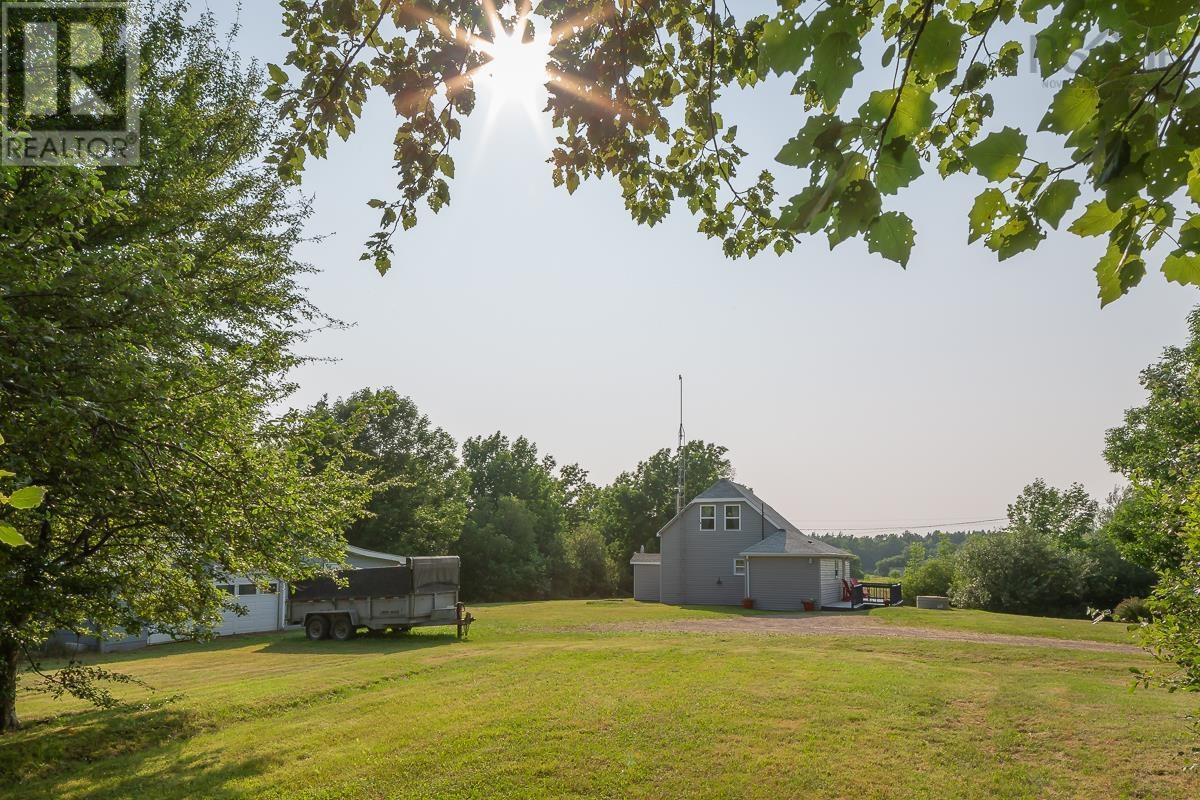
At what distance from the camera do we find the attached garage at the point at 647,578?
41031 millimetres

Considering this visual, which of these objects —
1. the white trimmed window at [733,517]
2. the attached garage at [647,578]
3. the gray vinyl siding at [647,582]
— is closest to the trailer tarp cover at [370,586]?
the white trimmed window at [733,517]

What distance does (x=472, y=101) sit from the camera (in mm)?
4031

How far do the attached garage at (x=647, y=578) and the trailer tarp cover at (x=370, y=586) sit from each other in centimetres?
2000

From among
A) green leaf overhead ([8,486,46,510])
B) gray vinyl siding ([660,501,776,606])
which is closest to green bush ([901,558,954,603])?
gray vinyl siding ([660,501,776,606])

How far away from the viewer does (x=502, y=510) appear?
166 feet

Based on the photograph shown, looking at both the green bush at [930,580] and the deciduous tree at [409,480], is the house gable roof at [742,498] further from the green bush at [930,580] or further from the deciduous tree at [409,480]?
the deciduous tree at [409,480]

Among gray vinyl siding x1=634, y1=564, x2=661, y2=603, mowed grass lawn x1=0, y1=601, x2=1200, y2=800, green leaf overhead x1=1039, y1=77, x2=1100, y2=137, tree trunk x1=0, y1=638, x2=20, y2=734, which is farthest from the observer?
gray vinyl siding x1=634, y1=564, x2=661, y2=603

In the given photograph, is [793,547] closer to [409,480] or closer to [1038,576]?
[1038,576]

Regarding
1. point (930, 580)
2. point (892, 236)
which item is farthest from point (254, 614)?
point (930, 580)

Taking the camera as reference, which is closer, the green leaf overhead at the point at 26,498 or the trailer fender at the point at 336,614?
the green leaf overhead at the point at 26,498

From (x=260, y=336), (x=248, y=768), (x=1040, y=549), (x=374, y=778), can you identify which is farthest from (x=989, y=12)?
(x=1040, y=549)

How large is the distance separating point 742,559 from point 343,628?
66.9ft

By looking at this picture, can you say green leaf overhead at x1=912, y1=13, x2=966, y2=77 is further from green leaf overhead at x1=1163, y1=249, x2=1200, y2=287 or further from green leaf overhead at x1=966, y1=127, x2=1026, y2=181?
green leaf overhead at x1=1163, y1=249, x2=1200, y2=287

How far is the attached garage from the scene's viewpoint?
135 ft
